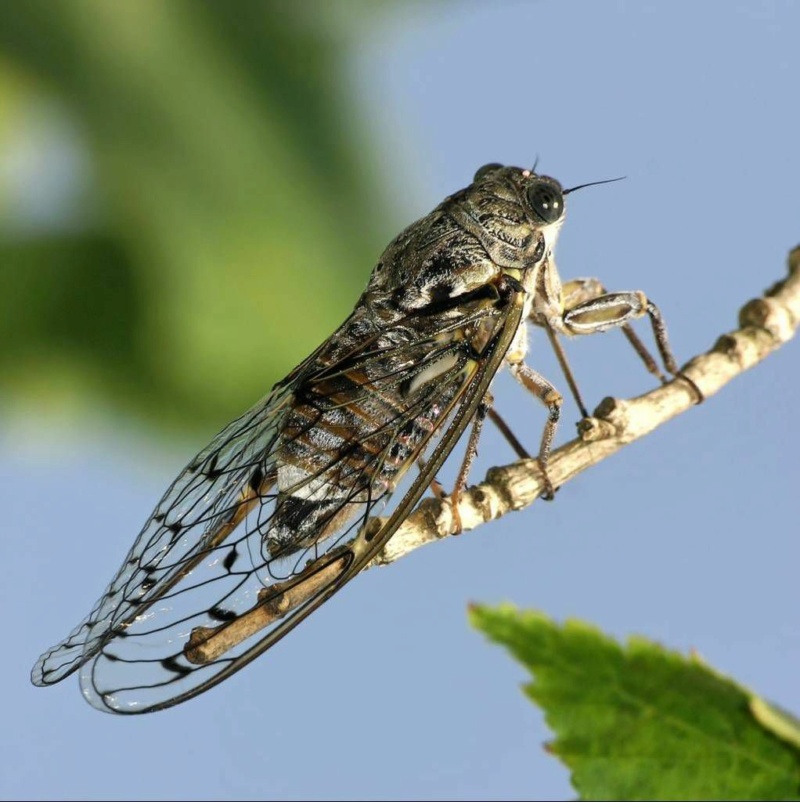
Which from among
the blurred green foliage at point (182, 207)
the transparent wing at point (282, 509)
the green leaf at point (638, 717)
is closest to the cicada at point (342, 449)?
the transparent wing at point (282, 509)

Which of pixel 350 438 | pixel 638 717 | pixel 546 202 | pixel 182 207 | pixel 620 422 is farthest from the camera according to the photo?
pixel 182 207

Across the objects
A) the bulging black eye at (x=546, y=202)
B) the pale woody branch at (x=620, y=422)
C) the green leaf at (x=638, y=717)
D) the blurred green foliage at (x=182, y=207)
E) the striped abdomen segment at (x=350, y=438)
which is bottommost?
the green leaf at (x=638, y=717)

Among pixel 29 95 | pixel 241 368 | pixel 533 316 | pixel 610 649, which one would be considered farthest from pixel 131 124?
pixel 610 649

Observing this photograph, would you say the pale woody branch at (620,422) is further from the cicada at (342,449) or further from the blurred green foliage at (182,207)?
Answer: the blurred green foliage at (182,207)

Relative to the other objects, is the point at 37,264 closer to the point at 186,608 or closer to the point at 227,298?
the point at 227,298

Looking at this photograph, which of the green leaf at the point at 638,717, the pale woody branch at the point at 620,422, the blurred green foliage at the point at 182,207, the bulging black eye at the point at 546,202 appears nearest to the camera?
the green leaf at the point at 638,717

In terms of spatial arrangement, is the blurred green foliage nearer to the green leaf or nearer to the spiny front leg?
the spiny front leg

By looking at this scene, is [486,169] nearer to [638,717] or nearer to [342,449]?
[342,449]

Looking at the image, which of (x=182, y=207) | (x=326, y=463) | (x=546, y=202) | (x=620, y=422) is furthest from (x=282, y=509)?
(x=182, y=207)
